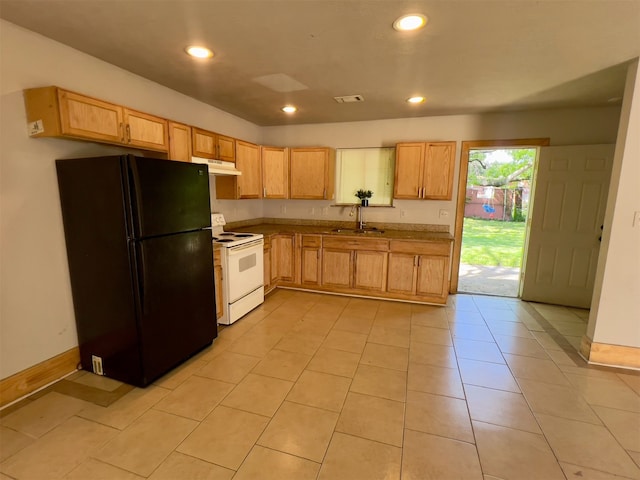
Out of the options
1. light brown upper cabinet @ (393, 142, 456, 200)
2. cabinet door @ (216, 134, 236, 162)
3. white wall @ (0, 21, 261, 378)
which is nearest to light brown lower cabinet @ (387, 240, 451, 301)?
light brown upper cabinet @ (393, 142, 456, 200)

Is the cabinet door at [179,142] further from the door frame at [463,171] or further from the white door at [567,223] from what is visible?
the white door at [567,223]

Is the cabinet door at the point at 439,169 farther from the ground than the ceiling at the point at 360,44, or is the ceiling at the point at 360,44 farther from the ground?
the ceiling at the point at 360,44

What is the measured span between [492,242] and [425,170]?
5.08m

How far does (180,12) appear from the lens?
1763 millimetres

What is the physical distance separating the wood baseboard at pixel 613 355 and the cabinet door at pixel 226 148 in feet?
13.4

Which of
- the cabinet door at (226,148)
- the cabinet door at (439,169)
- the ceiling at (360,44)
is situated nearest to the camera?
the ceiling at (360,44)

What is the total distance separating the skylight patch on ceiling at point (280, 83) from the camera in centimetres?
277

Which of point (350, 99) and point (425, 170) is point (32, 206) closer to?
point (350, 99)

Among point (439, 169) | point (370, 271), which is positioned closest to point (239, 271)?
point (370, 271)

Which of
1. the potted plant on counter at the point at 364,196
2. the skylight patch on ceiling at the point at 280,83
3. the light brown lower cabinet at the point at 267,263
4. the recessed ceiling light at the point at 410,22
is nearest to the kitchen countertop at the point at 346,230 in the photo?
the light brown lower cabinet at the point at 267,263

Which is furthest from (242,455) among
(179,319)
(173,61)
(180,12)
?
(173,61)

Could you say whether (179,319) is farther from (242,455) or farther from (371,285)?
(371,285)

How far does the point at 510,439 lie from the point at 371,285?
95.3 inches

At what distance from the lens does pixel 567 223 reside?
151 inches
